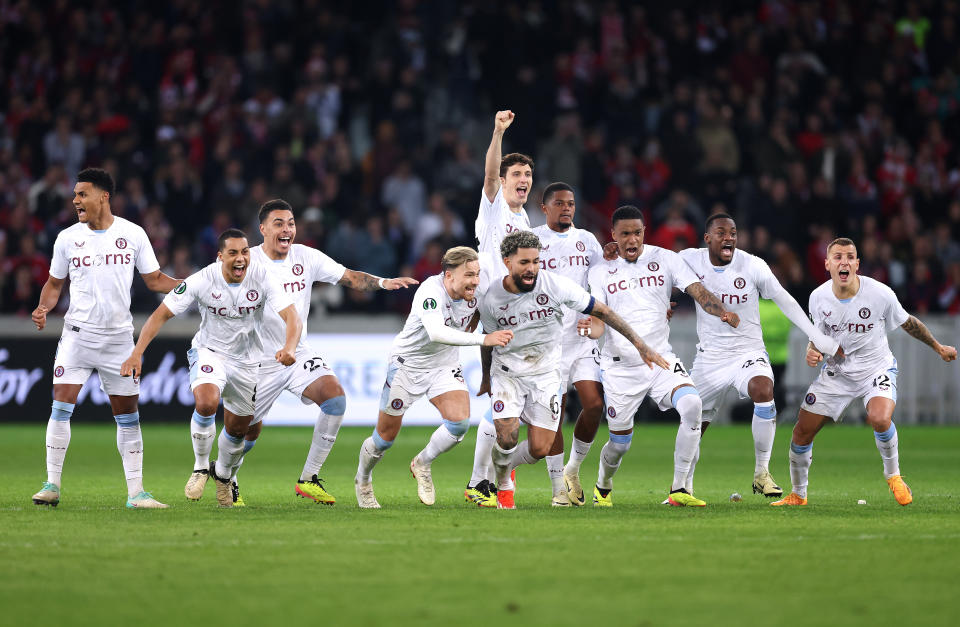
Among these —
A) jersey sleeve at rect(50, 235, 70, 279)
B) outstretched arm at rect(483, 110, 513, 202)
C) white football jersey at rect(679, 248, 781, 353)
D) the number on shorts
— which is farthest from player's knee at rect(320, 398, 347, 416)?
white football jersey at rect(679, 248, 781, 353)

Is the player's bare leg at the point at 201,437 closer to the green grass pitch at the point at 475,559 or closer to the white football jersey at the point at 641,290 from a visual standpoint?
the green grass pitch at the point at 475,559

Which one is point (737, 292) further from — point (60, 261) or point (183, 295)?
point (60, 261)

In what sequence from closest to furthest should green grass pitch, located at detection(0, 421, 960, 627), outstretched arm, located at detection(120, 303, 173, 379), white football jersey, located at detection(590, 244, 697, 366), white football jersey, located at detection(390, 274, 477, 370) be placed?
green grass pitch, located at detection(0, 421, 960, 627), outstretched arm, located at detection(120, 303, 173, 379), white football jersey, located at detection(390, 274, 477, 370), white football jersey, located at detection(590, 244, 697, 366)

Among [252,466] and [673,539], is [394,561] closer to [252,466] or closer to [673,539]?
[673,539]

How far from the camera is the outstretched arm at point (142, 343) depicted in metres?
10.4

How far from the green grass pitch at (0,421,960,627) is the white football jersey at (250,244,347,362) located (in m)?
1.30

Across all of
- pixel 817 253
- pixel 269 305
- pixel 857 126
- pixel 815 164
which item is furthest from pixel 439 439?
pixel 857 126

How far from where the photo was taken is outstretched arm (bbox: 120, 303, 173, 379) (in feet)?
34.0

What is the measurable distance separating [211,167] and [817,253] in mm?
9722

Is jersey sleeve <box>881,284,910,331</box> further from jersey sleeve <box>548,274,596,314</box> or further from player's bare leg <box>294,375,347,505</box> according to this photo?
player's bare leg <box>294,375,347,505</box>

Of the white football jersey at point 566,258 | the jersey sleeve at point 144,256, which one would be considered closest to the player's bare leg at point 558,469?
the white football jersey at point 566,258

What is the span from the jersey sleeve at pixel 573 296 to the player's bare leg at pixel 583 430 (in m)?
1.12

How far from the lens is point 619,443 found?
37.0ft

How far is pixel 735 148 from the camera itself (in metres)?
23.7
